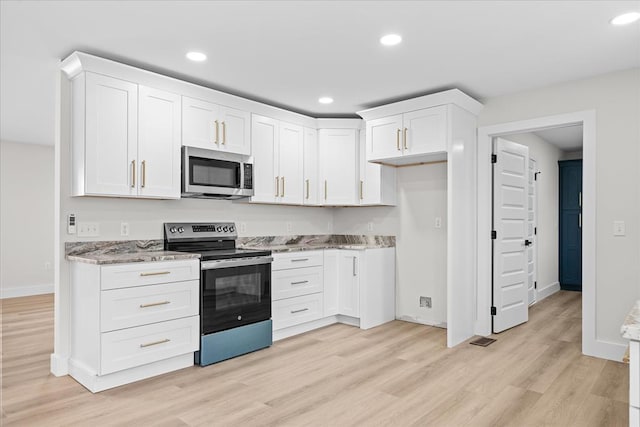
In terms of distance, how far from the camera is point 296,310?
4.19 metres

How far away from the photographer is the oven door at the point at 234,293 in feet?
10.9

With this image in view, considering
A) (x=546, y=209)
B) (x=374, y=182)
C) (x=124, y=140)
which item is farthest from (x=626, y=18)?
(x=546, y=209)

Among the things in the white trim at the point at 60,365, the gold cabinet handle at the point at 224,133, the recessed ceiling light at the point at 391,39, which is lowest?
the white trim at the point at 60,365

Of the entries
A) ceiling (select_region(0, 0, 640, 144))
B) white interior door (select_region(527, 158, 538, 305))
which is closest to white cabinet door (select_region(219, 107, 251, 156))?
ceiling (select_region(0, 0, 640, 144))

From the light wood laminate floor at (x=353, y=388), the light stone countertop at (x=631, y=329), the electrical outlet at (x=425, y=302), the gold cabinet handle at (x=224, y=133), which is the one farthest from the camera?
the electrical outlet at (x=425, y=302)

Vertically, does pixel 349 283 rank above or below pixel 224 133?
below

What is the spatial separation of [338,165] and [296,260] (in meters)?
1.34

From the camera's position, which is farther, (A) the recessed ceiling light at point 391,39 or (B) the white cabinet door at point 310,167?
(B) the white cabinet door at point 310,167

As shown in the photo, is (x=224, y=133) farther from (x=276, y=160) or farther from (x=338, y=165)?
(x=338, y=165)

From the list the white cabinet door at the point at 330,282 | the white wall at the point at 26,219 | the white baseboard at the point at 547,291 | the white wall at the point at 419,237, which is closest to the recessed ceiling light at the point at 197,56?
the white cabinet door at the point at 330,282

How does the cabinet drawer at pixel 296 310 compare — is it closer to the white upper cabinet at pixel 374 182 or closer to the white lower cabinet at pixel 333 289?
the white lower cabinet at pixel 333 289

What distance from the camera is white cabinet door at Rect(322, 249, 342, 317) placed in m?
4.55

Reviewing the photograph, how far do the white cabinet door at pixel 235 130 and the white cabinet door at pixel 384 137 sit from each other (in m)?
1.31

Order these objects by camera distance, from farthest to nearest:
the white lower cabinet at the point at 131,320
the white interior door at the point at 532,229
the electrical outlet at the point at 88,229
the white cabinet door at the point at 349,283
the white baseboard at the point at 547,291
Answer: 1. the white baseboard at the point at 547,291
2. the white interior door at the point at 532,229
3. the white cabinet door at the point at 349,283
4. the electrical outlet at the point at 88,229
5. the white lower cabinet at the point at 131,320
